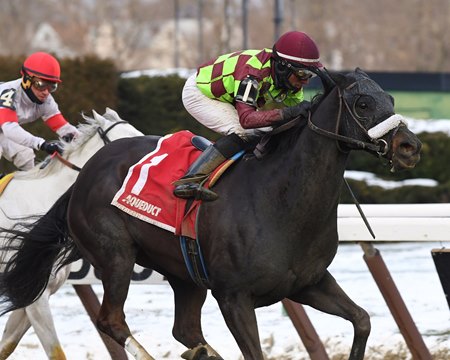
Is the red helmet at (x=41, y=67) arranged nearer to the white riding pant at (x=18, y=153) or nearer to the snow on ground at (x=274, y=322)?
the white riding pant at (x=18, y=153)

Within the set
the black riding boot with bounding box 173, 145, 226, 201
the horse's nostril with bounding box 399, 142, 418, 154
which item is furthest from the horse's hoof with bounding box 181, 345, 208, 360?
the horse's nostril with bounding box 399, 142, 418, 154

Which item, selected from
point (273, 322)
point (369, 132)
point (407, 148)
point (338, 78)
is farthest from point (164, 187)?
point (273, 322)

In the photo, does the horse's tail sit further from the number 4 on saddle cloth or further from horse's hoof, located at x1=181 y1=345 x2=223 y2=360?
horse's hoof, located at x1=181 y1=345 x2=223 y2=360

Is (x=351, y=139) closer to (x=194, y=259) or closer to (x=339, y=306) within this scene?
(x=339, y=306)

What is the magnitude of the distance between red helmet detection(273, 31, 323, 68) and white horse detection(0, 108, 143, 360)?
1.86m

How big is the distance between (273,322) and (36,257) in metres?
2.08

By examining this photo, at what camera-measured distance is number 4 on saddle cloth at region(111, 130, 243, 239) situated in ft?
17.1

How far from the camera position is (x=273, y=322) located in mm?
7434

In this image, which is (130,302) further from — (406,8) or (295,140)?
(406,8)

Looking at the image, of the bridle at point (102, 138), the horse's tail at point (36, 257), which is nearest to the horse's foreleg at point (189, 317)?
the horse's tail at point (36, 257)

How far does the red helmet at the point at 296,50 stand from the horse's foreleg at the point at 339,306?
950 millimetres

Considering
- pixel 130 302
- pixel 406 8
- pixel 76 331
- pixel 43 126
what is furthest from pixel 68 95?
pixel 406 8

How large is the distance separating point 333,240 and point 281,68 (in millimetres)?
788

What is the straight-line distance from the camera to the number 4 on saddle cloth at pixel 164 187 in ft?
17.1
